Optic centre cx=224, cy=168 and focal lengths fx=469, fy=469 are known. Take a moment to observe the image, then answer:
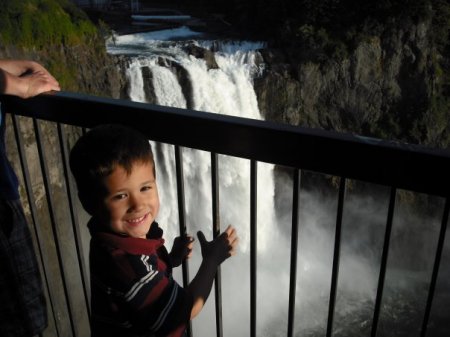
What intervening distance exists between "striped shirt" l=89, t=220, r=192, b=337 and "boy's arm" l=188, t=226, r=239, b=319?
0.31 feet

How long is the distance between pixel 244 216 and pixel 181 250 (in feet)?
45.3

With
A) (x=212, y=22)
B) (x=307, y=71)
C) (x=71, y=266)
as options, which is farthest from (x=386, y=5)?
(x=71, y=266)

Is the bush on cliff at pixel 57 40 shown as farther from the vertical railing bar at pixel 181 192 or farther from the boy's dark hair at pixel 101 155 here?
the boy's dark hair at pixel 101 155

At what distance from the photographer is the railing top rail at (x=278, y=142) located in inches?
51.7

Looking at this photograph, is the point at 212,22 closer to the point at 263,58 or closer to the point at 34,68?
the point at 263,58

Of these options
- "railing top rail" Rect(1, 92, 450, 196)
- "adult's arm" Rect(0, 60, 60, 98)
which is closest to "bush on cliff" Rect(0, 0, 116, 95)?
"adult's arm" Rect(0, 60, 60, 98)

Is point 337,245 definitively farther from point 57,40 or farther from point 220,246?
point 57,40

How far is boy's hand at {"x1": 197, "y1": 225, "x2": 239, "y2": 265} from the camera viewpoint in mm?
1686

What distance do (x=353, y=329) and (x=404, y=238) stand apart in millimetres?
6808

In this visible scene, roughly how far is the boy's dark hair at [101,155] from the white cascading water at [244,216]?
10.2m

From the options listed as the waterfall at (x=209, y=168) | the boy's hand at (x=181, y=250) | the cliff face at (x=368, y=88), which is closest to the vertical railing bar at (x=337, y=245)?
the boy's hand at (x=181, y=250)

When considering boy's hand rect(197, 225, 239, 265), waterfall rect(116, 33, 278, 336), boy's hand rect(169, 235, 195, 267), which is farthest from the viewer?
waterfall rect(116, 33, 278, 336)

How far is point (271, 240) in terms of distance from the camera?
16.9 metres

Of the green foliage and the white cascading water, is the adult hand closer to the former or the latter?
the green foliage
